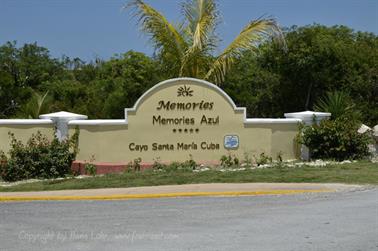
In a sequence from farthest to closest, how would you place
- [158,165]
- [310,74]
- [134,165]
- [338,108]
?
[310,74]
[338,108]
[134,165]
[158,165]

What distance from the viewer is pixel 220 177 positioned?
15.4 m

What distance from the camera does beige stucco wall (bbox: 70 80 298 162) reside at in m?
18.2

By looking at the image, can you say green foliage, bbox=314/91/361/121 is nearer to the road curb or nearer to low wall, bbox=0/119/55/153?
the road curb

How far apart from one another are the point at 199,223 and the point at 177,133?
8.84 meters

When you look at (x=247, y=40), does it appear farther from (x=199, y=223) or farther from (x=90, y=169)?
(x=199, y=223)

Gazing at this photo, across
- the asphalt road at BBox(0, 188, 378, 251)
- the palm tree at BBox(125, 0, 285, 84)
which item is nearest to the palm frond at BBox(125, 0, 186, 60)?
the palm tree at BBox(125, 0, 285, 84)

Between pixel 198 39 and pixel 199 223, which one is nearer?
pixel 199 223

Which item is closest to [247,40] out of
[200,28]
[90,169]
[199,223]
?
[200,28]

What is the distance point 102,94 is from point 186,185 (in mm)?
17256

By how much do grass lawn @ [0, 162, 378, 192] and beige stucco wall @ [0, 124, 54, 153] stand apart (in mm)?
2500

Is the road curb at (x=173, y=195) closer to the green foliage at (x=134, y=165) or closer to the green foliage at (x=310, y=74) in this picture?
the green foliage at (x=134, y=165)

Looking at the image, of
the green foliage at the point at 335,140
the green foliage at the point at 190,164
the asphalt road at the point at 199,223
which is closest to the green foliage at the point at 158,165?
the green foliage at the point at 190,164

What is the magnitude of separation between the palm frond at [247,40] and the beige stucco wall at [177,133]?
3.04m

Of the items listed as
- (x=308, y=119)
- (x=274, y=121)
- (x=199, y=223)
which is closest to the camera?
(x=199, y=223)
